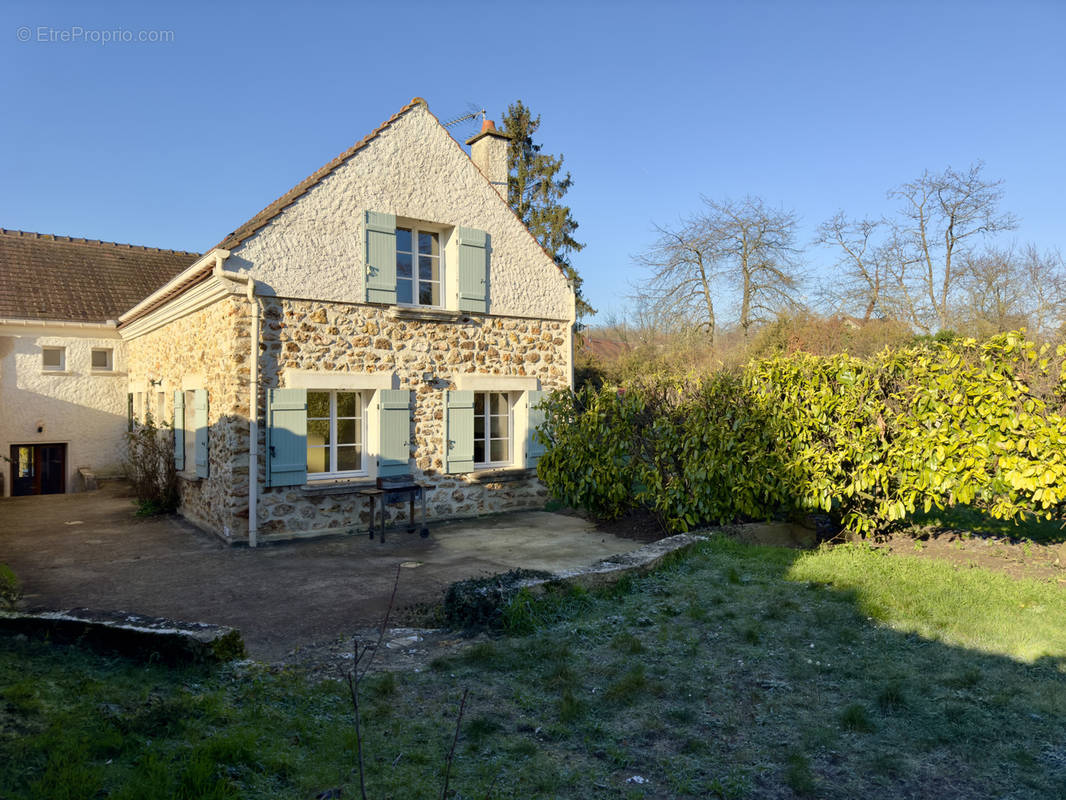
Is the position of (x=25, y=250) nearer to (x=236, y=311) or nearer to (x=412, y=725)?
(x=236, y=311)

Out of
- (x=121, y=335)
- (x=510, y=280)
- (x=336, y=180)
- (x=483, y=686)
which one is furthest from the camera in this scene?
(x=121, y=335)

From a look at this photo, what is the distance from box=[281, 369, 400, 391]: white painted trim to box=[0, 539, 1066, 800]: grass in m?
4.74

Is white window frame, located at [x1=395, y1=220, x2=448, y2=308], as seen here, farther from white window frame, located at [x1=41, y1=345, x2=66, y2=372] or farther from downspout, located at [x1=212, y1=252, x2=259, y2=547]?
white window frame, located at [x1=41, y1=345, x2=66, y2=372]

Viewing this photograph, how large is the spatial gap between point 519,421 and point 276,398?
397 centimetres

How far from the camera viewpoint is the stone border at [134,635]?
409cm

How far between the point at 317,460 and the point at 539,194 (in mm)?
16971

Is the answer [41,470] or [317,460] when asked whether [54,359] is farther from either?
[317,460]

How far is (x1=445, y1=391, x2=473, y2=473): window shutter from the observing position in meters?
9.94

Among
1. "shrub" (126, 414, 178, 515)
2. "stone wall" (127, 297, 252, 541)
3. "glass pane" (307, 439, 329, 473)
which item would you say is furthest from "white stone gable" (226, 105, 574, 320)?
"shrub" (126, 414, 178, 515)

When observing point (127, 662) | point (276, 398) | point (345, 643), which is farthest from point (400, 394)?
point (127, 662)

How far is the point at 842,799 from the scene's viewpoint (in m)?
2.84

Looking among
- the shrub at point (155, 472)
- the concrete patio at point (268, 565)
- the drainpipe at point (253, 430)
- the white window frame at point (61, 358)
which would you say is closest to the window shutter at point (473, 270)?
the drainpipe at point (253, 430)

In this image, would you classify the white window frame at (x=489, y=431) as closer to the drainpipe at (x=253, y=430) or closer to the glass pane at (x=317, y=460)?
the glass pane at (x=317, y=460)

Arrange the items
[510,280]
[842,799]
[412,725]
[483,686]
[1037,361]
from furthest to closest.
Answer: [510,280]
[1037,361]
[483,686]
[412,725]
[842,799]
